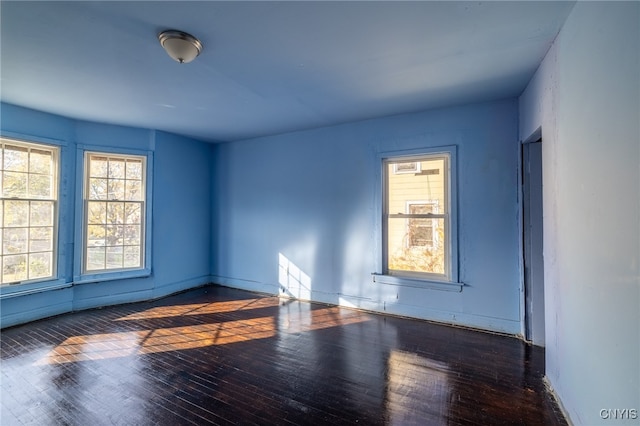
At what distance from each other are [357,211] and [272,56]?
2518mm

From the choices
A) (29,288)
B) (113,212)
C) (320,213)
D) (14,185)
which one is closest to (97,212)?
(113,212)

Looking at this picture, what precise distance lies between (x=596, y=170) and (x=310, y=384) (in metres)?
2.46

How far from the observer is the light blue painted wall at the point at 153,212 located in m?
3.91

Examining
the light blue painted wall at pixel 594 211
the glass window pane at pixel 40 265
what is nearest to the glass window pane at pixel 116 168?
the glass window pane at pixel 40 265

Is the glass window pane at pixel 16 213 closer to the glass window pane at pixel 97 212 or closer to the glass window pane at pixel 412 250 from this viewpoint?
the glass window pane at pixel 97 212

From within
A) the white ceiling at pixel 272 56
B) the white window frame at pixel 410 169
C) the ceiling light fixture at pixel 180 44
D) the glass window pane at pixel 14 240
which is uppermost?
the white ceiling at pixel 272 56

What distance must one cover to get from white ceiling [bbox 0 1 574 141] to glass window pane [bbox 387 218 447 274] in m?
1.58

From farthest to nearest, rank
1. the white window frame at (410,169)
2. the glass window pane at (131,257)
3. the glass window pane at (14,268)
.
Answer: the glass window pane at (131,257) < the white window frame at (410,169) < the glass window pane at (14,268)

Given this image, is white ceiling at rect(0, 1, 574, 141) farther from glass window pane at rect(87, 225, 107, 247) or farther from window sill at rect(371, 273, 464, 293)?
window sill at rect(371, 273, 464, 293)

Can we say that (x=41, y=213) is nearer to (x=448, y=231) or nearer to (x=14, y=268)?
(x=14, y=268)

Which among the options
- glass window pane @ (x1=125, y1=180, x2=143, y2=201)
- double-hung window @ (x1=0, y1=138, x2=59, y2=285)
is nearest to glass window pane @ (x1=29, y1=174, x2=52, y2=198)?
double-hung window @ (x1=0, y1=138, x2=59, y2=285)

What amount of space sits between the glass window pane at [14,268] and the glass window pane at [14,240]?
80 millimetres

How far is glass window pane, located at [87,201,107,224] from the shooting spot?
14.8 feet

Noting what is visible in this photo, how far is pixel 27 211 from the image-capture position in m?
3.93
